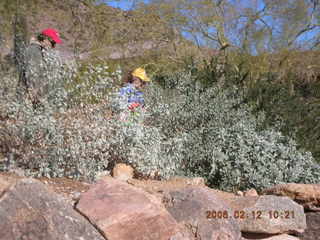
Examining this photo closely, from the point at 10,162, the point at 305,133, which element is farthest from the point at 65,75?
the point at 305,133

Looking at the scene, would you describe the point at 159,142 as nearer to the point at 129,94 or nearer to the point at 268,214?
the point at 129,94

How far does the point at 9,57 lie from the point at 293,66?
25.9ft

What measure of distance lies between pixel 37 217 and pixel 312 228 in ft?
7.85

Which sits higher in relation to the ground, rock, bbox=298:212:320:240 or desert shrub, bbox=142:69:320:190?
desert shrub, bbox=142:69:320:190

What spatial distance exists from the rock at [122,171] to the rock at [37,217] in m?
1.61

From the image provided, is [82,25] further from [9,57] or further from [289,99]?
[289,99]

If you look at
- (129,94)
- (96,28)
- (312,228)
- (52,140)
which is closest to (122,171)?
(52,140)

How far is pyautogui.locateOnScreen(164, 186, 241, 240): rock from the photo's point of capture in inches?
113

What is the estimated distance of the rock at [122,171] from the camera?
402 centimetres

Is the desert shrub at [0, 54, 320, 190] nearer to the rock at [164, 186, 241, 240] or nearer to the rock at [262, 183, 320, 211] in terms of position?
the rock at [262, 183, 320, 211]

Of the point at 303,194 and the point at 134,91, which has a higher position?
the point at 134,91

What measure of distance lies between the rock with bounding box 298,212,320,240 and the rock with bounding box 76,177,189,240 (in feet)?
4.18

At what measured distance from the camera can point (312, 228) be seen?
3770mm

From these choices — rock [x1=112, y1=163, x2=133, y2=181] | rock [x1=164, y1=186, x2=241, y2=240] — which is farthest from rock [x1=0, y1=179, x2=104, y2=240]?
rock [x1=112, y1=163, x2=133, y2=181]
